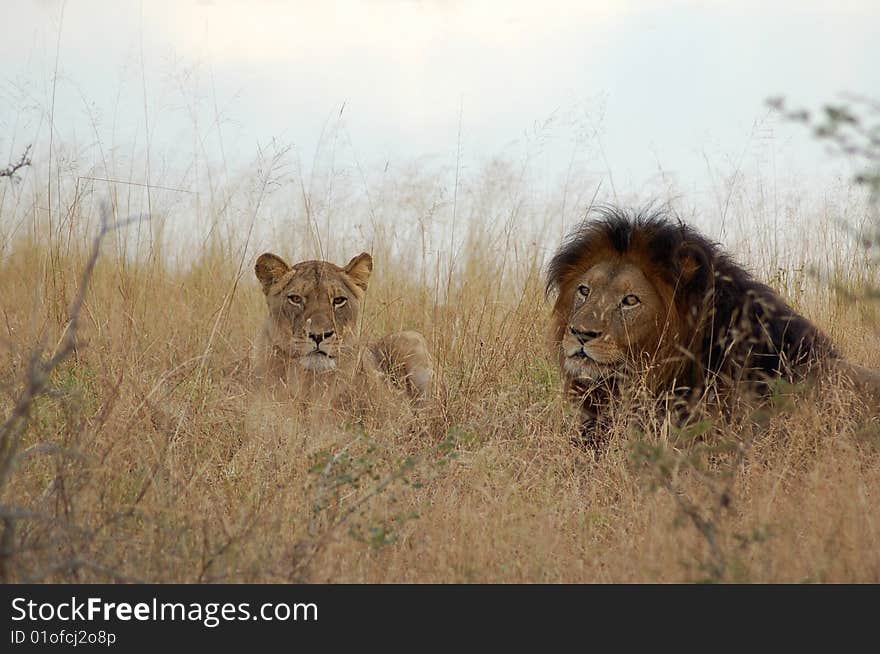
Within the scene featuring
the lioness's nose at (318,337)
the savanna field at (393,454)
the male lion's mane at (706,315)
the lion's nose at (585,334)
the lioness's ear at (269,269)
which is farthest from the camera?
the lioness's ear at (269,269)

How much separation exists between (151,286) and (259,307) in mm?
1250

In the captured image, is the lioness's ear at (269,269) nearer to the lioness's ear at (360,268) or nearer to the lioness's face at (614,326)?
the lioness's ear at (360,268)

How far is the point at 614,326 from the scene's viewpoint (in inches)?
224

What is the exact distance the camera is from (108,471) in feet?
14.4

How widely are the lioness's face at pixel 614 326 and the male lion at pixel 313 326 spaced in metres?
1.53

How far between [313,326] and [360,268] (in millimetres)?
707

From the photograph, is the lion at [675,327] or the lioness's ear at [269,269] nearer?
the lion at [675,327]

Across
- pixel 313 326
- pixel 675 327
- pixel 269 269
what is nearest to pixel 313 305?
pixel 313 326

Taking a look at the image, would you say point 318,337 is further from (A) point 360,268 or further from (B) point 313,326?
(A) point 360,268

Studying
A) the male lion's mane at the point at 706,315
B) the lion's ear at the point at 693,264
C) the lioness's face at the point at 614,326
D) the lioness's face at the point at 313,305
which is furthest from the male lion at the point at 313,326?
the lion's ear at the point at 693,264

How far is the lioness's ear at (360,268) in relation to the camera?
7.19 metres

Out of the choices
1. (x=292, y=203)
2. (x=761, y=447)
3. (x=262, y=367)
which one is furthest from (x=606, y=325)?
(x=292, y=203)

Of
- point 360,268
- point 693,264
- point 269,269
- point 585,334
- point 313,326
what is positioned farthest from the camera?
point 360,268
